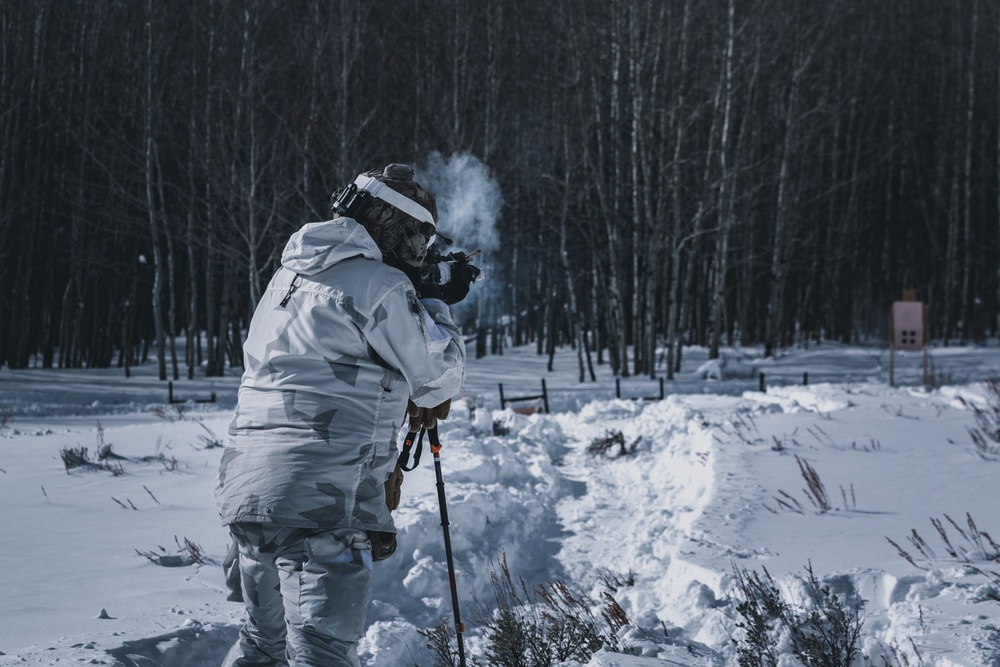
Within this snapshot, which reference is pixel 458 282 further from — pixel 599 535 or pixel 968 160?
pixel 968 160

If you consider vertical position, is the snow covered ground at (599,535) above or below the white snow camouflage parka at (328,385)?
below

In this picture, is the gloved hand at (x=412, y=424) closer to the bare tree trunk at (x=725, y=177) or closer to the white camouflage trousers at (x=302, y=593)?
the white camouflage trousers at (x=302, y=593)

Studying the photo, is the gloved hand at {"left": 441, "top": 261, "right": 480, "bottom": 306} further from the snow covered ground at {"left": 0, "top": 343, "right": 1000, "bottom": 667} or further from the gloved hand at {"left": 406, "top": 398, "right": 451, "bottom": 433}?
the snow covered ground at {"left": 0, "top": 343, "right": 1000, "bottom": 667}

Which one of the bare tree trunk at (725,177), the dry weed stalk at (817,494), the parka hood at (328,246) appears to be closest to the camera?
the parka hood at (328,246)

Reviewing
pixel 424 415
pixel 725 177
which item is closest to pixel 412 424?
pixel 424 415

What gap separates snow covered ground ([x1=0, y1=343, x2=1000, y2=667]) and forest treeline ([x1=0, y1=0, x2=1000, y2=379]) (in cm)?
1133

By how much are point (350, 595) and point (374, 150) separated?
916 inches

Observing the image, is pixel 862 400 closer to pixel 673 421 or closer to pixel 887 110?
pixel 673 421

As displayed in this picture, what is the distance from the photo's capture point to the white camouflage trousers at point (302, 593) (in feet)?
7.14

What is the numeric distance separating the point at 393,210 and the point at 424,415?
75 cm

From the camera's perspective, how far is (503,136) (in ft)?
81.2

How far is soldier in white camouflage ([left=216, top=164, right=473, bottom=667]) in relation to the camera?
2.22 m

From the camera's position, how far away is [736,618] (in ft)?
13.4

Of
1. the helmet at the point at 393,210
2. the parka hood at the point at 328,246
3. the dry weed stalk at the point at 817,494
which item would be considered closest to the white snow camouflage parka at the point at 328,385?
the parka hood at the point at 328,246
